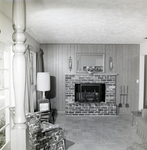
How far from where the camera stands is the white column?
1.61 m

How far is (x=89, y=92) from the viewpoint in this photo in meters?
6.27

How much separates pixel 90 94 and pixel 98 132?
2.02 m

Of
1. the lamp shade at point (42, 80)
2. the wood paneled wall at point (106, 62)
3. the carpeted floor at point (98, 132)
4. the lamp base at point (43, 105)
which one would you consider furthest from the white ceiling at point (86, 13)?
the carpeted floor at point (98, 132)

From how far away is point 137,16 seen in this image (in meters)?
2.95

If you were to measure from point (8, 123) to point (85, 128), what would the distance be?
2.18m

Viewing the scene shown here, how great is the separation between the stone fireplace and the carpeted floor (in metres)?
0.32

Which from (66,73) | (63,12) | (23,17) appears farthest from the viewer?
(66,73)

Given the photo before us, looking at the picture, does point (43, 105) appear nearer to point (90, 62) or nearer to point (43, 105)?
point (43, 105)

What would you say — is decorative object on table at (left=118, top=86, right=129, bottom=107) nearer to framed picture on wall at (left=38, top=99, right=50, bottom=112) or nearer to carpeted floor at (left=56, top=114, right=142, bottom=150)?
carpeted floor at (left=56, top=114, right=142, bottom=150)

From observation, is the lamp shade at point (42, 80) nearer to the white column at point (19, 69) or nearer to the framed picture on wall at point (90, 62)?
the framed picture on wall at point (90, 62)

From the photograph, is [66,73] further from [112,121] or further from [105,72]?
[112,121]

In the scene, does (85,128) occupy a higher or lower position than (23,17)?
lower

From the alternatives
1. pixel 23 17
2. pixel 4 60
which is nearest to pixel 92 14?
pixel 23 17

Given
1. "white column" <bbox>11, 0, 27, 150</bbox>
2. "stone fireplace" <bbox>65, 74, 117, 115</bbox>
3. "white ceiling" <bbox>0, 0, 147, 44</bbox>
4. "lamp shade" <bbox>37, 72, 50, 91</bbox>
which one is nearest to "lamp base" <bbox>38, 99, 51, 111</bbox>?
"lamp shade" <bbox>37, 72, 50, 91</bbox>
